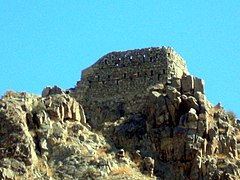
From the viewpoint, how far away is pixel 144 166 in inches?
3669

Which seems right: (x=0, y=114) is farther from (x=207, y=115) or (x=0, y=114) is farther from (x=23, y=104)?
(x=207, y=115)

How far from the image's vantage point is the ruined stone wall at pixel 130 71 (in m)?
106

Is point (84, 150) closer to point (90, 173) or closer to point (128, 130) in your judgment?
point (90, 173)

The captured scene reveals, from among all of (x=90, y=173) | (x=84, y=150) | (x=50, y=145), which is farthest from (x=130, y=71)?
(x=90, y=173)

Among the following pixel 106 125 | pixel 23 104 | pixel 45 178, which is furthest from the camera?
pixel 106 125

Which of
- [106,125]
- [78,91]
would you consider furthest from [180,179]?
[78,91]

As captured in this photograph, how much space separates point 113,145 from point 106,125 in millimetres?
4222

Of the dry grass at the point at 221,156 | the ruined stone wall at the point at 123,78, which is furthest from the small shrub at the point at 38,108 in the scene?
the dry grass at the point at 221,156

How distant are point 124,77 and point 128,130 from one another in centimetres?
854

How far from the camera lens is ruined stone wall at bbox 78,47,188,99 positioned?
106m

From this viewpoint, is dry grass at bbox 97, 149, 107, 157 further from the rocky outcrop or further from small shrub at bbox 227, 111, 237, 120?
small shrub at bbox 227, 111, 237, 120

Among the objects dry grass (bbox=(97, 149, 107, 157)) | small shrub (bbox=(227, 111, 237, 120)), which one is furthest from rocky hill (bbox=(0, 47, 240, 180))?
small shrub (bbox=(227, 111, 237, 120))

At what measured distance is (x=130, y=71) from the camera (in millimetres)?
107438

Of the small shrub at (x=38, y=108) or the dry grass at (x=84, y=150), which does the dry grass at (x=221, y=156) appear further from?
the small shrub at (x=38, y=108)
